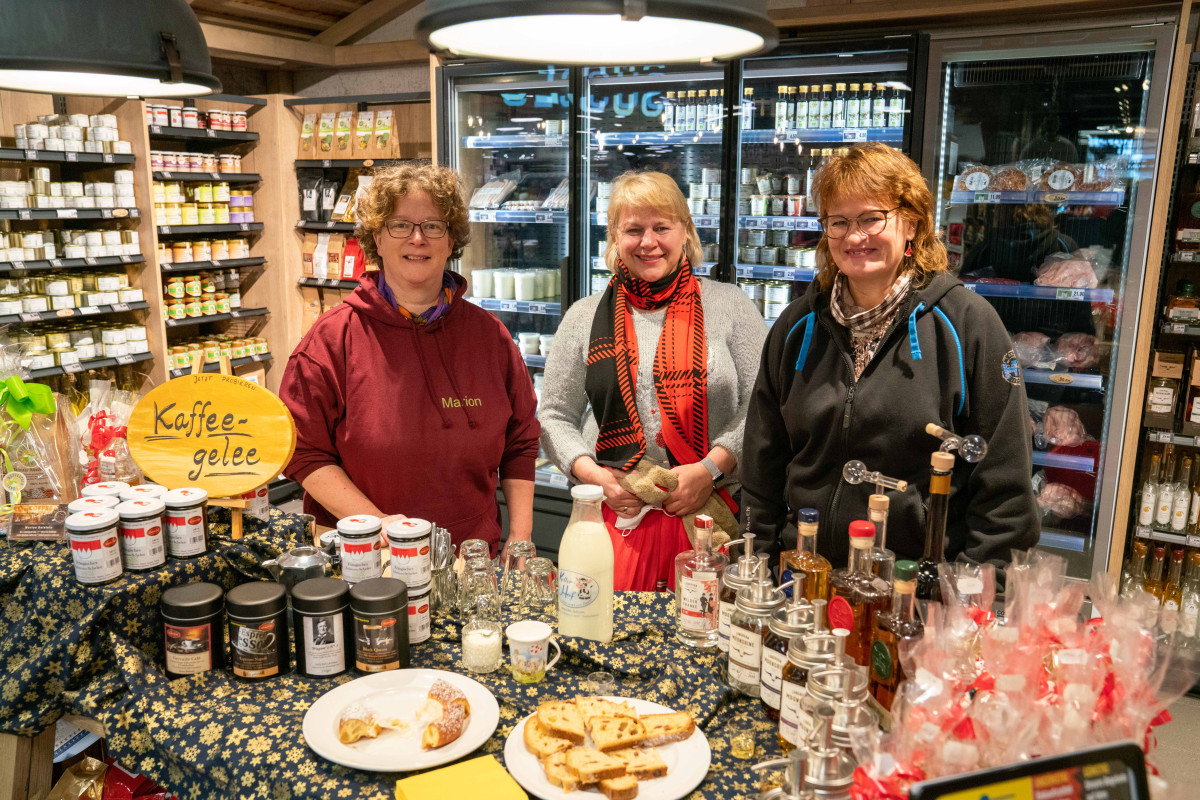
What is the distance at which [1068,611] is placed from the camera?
4.04 feet

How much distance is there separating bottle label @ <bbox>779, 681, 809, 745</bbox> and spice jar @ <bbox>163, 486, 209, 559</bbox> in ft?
3.83

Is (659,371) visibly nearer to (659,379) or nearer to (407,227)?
(659,379)

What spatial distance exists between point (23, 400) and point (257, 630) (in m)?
0.84

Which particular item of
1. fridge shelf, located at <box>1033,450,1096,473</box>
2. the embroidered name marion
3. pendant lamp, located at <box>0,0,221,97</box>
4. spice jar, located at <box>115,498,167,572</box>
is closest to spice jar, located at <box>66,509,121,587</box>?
spice jar, located at <box>115,498,167,572</box>

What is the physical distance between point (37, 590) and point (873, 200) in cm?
193

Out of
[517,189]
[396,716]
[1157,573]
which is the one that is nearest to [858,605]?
[396,716]

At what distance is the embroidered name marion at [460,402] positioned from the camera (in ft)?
7.80

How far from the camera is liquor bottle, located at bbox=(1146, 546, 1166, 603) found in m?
3.64

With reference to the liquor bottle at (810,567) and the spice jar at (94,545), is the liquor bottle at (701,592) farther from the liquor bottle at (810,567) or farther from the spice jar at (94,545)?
the spice jar at (94,545)

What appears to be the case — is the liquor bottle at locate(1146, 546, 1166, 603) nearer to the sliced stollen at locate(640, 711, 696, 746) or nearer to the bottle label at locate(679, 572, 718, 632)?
the bottle label at locate(679, 572, 718, 632)

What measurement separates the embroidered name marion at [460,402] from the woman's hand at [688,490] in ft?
2.02

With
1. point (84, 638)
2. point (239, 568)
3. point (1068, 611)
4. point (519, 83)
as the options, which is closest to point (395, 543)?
point (239, 568)

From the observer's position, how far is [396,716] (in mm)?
1462

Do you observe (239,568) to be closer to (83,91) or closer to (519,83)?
(83,91)
